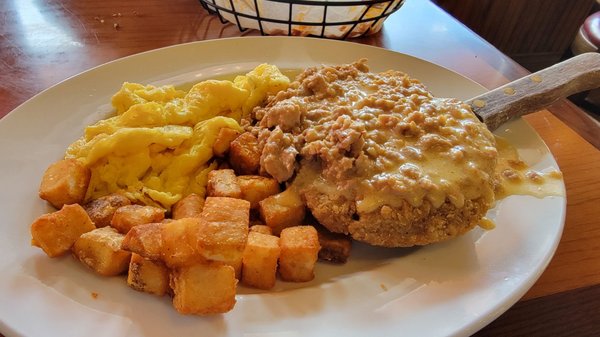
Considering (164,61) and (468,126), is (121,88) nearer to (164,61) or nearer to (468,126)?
(164,61)

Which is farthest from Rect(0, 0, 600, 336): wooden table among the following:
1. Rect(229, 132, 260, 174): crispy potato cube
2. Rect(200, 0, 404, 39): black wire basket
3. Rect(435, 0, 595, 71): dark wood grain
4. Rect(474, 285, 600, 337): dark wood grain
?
Rect(435, 0, 595, 71): dark wood grain

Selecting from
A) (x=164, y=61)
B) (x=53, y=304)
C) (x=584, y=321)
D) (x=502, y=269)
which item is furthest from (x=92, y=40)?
(x=584, y=321)

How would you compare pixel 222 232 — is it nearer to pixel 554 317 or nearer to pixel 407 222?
pixel 407 222

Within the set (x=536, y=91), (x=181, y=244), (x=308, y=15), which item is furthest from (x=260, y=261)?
(x=308, y=15)

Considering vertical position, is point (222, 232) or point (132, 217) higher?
point (222, 232)

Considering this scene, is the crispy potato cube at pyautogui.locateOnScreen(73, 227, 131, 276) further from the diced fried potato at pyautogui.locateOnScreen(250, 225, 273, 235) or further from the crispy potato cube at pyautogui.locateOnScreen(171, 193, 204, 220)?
the diced fried potato at pyautogui.locateOnScreen(250, 225, 273, 235)

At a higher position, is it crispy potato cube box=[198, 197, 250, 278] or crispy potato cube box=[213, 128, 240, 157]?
crispy potato cube box=[198, 197, 250, 278]

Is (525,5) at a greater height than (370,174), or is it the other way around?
(370,174)
